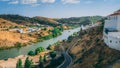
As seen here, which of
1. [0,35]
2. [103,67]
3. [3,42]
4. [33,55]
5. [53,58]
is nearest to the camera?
[103,67]

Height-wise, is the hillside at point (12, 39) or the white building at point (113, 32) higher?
→ the white building at point (113, 32)

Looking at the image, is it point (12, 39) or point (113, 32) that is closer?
point (113, 32)

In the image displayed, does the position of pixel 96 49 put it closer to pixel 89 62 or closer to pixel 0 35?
pixel 89 62

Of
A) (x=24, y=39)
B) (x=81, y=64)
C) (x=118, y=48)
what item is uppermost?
(x=118, y=48)

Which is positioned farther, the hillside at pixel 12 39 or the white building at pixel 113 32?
the hillside at pixel 12 39

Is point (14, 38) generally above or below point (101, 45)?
below

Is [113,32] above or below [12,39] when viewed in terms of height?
above

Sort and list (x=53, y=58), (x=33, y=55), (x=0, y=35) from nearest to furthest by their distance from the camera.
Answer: (x=53, y=58), (x=33, y=55), (x=0, y=35)

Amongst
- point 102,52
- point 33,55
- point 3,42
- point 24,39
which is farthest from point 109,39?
point 24,39
